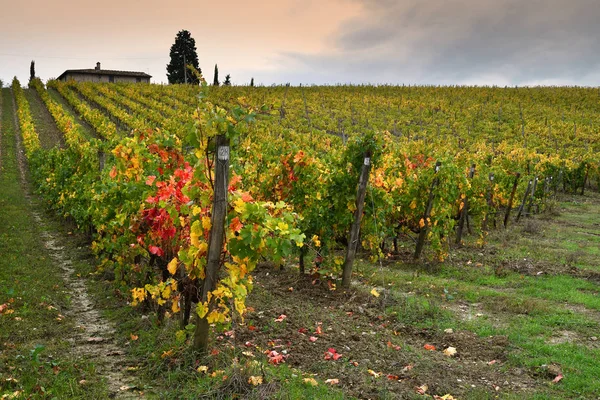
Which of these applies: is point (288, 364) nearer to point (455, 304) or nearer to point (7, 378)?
point (7, 378)

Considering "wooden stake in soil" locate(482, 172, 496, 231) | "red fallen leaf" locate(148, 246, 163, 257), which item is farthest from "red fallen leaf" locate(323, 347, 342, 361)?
"wooden stake in soil" locate(482, 172, 496, 231)

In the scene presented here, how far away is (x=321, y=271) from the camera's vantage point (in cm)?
830

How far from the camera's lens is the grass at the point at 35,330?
15.0 feet

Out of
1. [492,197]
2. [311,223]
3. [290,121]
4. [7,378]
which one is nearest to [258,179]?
[311,223]

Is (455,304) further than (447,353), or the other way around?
(455,304)

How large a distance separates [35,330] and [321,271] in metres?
4.25

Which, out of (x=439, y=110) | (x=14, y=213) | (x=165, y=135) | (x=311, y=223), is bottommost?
(x=14, y=213)

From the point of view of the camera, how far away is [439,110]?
4647 cm

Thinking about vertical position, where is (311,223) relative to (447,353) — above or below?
above

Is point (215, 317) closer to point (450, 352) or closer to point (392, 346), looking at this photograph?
point (392, 346)

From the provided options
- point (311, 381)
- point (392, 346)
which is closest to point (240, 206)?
point (311, 381)

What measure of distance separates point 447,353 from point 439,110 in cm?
4319

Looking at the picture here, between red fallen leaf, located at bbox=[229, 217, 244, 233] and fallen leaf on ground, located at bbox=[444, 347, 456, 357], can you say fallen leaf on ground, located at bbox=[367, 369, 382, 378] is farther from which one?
red fallen leaf, located at bbox=[229, 217, 244, 233]

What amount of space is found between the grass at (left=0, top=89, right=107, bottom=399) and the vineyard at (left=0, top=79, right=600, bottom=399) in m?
0.74
